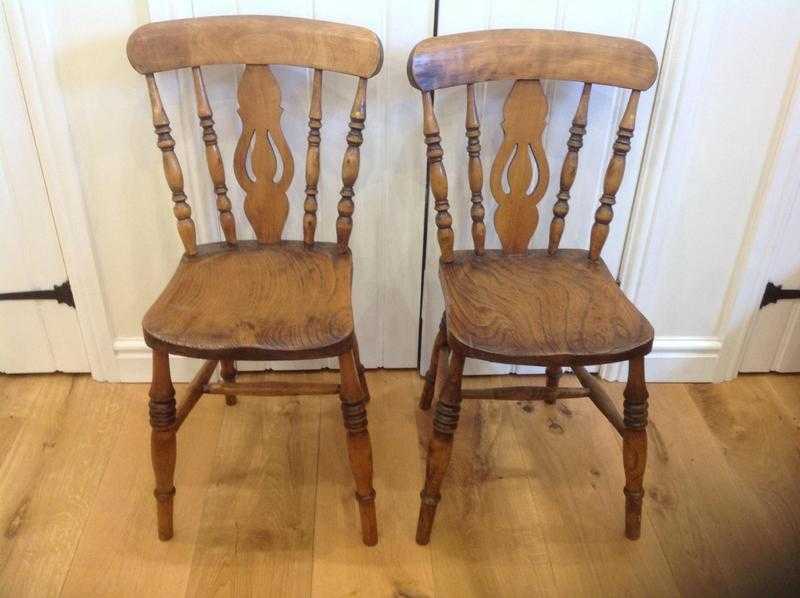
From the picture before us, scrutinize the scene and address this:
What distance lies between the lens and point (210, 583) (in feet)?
4.80

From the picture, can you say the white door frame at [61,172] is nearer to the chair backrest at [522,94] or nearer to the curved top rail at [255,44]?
the curved top rail at [255,44]

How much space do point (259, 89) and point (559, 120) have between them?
66 cm

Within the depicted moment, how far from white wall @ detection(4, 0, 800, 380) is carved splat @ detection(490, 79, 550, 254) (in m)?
0.20

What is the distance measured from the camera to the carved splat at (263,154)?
4.87 feet

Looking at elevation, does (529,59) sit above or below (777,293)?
above

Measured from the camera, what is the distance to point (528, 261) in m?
1.57

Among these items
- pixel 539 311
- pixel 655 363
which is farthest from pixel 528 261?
pixel 655 363

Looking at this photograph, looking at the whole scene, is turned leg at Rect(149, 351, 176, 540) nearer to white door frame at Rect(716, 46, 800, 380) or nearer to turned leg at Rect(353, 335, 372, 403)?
turned leg at Rect(353, 335, 372, 403)

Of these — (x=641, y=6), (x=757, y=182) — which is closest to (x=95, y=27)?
(x=641, y=6)

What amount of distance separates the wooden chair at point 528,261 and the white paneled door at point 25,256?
34.4 inches

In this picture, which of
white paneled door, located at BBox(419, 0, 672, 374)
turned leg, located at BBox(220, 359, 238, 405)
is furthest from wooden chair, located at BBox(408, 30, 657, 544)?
turned leg, located at BBox(220, 359, 238, 405)

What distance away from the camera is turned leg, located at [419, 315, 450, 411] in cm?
172

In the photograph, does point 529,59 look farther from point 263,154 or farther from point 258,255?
point 258,255

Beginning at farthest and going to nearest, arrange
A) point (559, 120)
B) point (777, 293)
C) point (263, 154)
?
point (777, 293) → point (559, 120) → point (263, 154)
